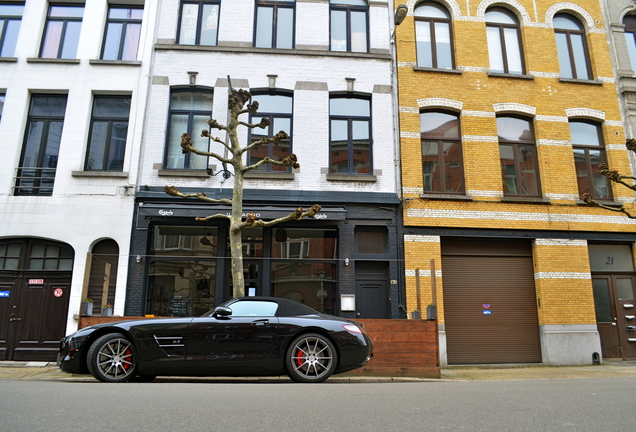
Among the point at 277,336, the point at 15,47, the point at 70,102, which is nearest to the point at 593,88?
the point at 277,336

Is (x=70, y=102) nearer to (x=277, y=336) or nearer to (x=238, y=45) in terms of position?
(x=238, y=45)

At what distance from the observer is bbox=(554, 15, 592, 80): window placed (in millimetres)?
15961

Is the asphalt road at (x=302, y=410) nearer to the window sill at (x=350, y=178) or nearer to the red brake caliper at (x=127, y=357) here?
the red brake caliper at (x=127, y=357)

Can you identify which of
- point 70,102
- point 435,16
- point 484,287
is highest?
point 435,16

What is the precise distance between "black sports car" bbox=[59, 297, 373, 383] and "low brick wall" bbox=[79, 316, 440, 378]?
2.28 m

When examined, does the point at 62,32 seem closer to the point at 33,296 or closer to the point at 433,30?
the point at 33,296

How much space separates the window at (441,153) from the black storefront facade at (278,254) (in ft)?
5.05

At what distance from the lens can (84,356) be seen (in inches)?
288

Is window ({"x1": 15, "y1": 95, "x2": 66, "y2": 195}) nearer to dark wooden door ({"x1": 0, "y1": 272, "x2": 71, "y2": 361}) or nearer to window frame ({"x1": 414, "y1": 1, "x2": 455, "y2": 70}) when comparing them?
dark wooden door ({"x1": 0, "y1": 272, "x2": 71, "y2": 361})

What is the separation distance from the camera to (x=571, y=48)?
52.9 ft

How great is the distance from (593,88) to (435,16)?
5.54 m

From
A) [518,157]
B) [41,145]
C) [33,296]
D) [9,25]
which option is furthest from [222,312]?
[9,25]

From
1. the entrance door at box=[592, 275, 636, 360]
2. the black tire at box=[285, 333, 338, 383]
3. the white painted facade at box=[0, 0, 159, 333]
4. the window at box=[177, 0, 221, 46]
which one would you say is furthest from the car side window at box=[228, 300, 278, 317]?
the entrance door at box=[592, 275, 636, 360]

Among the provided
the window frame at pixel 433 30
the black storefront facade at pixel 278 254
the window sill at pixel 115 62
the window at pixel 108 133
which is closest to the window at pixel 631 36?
the window frame at pixel 433 30
